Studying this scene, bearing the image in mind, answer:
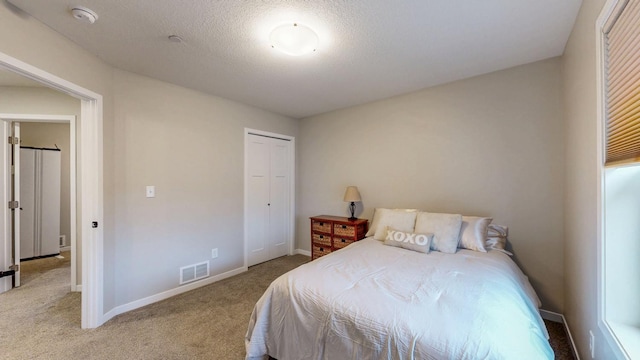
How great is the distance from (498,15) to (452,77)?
1.02 metres

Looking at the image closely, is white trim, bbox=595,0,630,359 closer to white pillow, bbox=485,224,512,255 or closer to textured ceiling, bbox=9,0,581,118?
textured ceiling, bbox=9,0,581,118

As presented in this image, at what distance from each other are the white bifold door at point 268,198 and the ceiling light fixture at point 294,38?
205 cm

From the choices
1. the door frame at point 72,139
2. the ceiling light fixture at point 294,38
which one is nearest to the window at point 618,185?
the ceiling light fixture at point 294,38

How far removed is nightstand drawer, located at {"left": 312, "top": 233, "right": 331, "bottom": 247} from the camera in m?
3.52

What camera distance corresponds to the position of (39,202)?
13.0 feet

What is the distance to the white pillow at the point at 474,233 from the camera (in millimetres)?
2283

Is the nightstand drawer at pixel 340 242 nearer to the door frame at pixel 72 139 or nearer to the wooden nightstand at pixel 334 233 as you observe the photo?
the wooden nightstand at pixel 334 233

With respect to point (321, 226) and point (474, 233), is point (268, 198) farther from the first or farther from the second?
point (474, 233)

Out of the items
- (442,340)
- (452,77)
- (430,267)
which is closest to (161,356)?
(442,340)

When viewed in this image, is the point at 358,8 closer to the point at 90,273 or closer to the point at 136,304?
the point at 90,273

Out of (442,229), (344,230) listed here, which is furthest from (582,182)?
(344,230)

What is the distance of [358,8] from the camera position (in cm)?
160

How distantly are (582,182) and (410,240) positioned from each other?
49.2 inches

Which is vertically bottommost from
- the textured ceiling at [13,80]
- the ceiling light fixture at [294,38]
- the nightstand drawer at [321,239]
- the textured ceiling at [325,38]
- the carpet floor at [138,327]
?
the carpet floor at [138,327]
